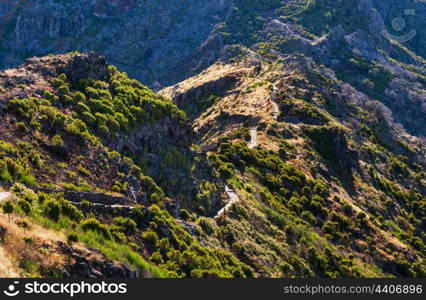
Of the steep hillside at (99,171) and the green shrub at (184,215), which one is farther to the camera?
the green shrub at (184,215)

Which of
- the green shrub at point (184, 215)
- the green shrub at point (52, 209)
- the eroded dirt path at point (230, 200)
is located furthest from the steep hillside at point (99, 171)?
the eroded dirt path at point (230, 200)

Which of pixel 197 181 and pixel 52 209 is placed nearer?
pixel 52 209

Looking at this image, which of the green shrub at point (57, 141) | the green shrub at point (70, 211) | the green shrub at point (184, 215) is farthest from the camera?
the green shrub at point (184, 215)

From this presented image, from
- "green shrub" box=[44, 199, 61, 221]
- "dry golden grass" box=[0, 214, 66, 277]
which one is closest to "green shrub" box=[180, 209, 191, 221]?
"green shrub" box=[44, 199, 61, 221]

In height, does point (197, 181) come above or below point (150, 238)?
below

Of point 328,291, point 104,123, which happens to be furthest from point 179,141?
point 328,291

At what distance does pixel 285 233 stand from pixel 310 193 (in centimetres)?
2078

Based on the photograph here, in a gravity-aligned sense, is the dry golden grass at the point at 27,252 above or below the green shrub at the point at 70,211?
above

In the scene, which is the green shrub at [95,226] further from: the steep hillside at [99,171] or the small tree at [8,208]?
the small tree at [8,208]

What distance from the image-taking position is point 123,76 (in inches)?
2672

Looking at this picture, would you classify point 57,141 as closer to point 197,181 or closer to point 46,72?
point 46,72

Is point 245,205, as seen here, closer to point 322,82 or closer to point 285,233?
point 285,233

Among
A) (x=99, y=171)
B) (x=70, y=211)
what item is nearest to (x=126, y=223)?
→ (x=70, y=211)

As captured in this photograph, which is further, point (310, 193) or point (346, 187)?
point (346, 187)
